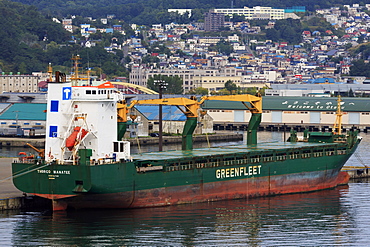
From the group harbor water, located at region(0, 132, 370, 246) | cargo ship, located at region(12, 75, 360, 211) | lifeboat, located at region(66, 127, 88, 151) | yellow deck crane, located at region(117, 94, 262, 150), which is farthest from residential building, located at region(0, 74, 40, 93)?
lifeboat, located at region(66, 127, 88, 151)

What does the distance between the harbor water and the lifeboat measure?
3166mm

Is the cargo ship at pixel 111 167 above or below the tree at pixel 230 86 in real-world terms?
below

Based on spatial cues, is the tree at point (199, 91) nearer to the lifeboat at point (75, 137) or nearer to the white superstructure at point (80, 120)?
the white superstructure at point (80, 120)

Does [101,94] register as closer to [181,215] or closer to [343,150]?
[181,215]

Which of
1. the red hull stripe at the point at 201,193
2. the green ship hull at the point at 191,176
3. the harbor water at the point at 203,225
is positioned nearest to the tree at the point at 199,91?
the green ship hull at the point at 191,176

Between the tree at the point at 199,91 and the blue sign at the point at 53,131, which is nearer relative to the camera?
the blue sign at the point at 53,131

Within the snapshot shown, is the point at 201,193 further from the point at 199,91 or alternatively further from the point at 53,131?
the point at 199,91

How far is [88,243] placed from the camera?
3800cm

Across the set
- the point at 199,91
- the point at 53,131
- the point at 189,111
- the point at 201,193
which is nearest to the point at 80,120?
the point at 53,131

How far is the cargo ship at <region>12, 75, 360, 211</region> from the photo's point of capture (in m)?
42.8

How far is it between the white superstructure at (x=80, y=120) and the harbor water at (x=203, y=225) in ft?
9.12

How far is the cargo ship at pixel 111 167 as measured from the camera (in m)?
42.8

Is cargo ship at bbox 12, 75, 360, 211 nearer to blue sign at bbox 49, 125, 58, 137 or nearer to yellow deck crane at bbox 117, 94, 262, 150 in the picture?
blue sign at bbox 49, 125, 58, 137

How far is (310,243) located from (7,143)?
52.0 meters
